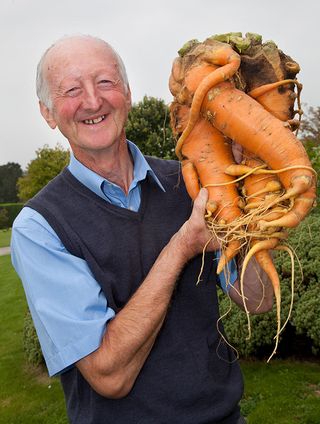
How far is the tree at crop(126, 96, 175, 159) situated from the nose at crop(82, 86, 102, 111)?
33.9ft

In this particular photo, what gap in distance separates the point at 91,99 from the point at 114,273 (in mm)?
799

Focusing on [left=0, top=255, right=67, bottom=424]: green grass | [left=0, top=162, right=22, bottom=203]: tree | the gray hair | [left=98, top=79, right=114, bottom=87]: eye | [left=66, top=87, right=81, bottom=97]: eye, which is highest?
[left=0, top=162, right=22, bottom=203]: tree

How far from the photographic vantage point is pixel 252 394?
5.00 metres

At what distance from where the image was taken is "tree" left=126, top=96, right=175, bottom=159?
1273 cm

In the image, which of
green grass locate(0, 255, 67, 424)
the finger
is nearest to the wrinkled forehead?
the finger

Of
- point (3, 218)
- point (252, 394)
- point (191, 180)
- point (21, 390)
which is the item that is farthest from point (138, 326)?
point (3, 218)

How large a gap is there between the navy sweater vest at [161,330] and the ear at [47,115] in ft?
0.91

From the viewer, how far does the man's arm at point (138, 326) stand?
6.09 ft

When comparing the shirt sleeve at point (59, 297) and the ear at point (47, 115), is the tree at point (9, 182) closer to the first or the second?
the ear at point (47, 115)

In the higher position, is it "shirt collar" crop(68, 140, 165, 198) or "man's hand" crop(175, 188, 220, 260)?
"shirt collar" crop(68, 140, 165, 198)

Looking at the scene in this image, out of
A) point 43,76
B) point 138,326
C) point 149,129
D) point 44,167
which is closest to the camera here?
point 138,326

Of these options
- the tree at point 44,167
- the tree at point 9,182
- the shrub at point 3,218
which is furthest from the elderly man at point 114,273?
the tree at point 9,182

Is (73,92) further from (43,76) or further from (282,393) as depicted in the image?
(282,393)

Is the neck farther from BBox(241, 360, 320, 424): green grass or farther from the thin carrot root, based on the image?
BBox(241, 360, 320, 424): green grass
